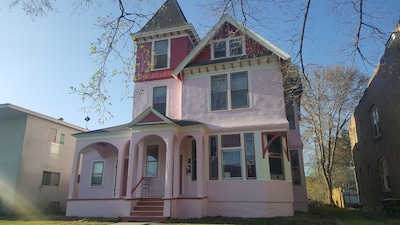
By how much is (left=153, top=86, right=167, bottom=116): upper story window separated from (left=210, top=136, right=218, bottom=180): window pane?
310 centimetres

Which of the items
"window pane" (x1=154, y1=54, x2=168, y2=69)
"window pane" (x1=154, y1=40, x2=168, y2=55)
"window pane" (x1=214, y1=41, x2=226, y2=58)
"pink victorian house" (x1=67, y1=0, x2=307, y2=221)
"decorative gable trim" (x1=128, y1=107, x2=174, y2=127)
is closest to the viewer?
"pink victorian house" (x1=67, y1=0, x2=307, y2=221)

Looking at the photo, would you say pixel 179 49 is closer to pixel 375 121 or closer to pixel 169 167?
pixel 169 167

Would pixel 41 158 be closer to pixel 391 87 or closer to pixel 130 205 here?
pixel 130 205

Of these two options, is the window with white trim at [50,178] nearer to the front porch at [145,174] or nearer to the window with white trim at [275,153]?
the front porch at [145,174]

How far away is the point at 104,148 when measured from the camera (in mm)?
15523

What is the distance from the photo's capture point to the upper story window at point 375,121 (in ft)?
56.6

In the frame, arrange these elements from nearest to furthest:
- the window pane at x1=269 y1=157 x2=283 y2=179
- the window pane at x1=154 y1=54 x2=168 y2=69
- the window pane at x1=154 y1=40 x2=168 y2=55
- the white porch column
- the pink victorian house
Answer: the white porch column
the pink victorian house
the window pane at x1=269 y1=157 x2=283 y2=179
the window pane at x1=154 y1=54 x2=168 y2=69
the window pane at x1=154 y1=40 x2=168 y2=55

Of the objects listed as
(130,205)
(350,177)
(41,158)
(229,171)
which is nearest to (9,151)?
(41,158)

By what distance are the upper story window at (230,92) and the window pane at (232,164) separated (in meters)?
2.10

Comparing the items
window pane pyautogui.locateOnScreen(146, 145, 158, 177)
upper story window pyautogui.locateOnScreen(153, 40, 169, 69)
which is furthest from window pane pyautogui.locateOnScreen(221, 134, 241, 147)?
upper story window pyautogui.locateOnScreen(153, 40, 169, 69)

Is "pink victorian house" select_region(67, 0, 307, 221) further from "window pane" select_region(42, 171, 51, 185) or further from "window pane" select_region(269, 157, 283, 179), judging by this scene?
"window pane" select_region(42, 171, 51, 185)

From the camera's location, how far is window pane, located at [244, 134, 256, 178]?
41.0 feet

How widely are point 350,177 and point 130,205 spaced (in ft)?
111

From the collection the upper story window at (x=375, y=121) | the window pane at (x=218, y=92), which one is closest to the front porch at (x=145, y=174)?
the window pane at (x=218, y=92)
